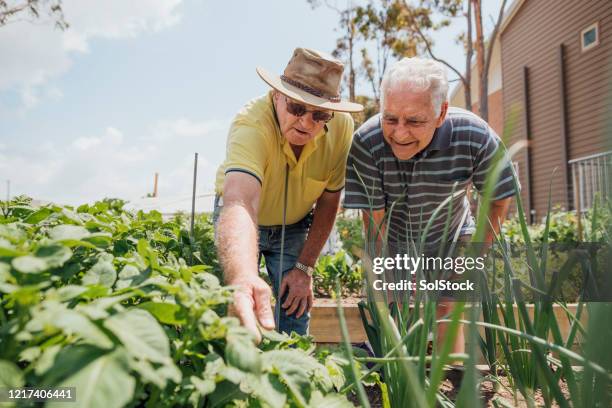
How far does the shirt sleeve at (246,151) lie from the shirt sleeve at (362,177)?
1.64 ft

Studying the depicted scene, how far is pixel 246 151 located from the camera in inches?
76.8

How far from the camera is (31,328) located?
0.61 meters

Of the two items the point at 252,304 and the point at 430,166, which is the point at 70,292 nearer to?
the point at 252,304

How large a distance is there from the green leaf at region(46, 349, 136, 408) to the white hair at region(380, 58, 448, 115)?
1735mm

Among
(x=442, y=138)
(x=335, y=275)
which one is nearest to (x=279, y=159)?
(x=442, y=138)

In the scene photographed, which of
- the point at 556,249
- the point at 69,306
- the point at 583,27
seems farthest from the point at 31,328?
the point at 583,27

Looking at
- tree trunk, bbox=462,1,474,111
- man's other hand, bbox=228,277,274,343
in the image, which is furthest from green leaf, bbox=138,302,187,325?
tree trunk, bbox=462,1,474,111

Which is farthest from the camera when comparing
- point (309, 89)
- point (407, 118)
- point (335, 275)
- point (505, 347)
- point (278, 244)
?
point (335, 275)

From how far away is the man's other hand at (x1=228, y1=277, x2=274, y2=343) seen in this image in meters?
1.01

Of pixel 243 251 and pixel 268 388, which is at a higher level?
pixel 243 251

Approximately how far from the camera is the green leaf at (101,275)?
33.4 inches

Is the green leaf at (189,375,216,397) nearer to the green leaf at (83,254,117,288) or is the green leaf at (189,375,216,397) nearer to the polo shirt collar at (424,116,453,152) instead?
the green leaf at (83,254,117,288)

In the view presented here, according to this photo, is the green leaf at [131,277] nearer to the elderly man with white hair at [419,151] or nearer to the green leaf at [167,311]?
the green leaf at [167,311]

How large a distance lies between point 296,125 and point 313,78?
0.76 ft
